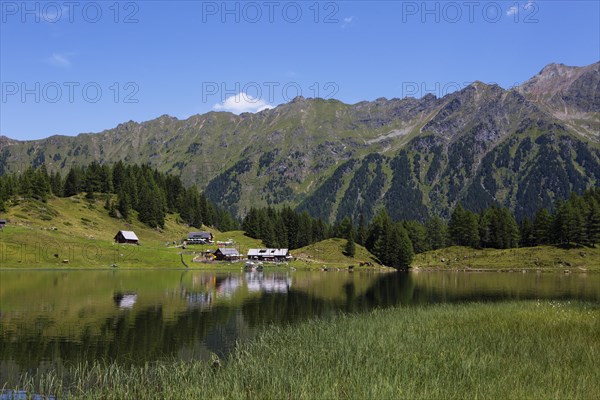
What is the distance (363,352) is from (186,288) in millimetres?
71027

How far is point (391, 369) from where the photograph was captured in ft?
80.5

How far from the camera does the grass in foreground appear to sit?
20750 millimetres

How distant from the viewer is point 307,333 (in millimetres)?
38188

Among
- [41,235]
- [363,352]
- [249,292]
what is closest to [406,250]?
[249,292]

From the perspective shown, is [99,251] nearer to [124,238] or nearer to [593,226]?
[124,238]

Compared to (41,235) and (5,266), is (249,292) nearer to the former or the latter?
(5,266)

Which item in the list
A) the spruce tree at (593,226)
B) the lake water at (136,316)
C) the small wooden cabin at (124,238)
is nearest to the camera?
the lake water at (136,316)

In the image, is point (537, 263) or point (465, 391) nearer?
point (465, 391)

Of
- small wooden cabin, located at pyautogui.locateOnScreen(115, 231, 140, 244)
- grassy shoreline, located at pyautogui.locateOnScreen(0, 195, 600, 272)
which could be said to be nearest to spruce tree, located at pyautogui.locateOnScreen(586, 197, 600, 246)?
grassy shoreline, located at pyautogui.locateOnScreen(0, 195, 600, 272)

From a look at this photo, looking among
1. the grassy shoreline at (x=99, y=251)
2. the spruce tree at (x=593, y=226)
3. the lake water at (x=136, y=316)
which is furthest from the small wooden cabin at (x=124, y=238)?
the spruce tree at (x=593, y=226)

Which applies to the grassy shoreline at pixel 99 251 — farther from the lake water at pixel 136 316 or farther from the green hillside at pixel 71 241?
the lake water at pixel 136 316

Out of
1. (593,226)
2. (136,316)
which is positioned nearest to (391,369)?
(136,316)

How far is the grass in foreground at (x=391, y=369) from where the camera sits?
817 inches

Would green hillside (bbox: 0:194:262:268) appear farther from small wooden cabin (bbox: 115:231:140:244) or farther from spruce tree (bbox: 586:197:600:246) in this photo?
spruce tree (bbox: 586:197:600:246)
